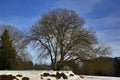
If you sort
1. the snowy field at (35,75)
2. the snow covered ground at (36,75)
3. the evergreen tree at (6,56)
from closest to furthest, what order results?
the snowy field at (35,75) < the snow covered ground at (36,75) < the evergreen tree at (6,56)

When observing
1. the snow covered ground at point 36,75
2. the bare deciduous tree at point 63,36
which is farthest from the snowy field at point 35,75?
the bare deciduous tree at point 63,36

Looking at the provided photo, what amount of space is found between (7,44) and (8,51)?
5.84 feet

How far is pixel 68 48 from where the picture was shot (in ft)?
157

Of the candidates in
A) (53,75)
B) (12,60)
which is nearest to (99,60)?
(12,60)

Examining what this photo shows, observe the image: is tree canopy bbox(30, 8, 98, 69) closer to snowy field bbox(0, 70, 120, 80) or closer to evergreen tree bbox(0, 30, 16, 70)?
evergreen tree bbox(0, 30, 16, 70)

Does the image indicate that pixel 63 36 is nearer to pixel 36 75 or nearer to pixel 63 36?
pixel 63 36

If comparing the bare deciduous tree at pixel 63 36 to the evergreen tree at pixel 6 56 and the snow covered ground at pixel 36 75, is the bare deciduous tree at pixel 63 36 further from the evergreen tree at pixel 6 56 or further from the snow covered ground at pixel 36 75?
the snow covered ground at pixel 36 75

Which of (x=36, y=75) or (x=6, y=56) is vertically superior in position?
(x=6, y=56)

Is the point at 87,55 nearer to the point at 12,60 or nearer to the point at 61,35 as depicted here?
the point at 61,35

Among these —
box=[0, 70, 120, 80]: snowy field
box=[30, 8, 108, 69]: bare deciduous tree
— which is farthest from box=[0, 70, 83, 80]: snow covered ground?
box=[30, 8, 108, 69]: bare deciduous tree

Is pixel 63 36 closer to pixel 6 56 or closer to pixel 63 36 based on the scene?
pixel 63 36

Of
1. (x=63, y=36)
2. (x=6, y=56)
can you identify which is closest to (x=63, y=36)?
(x=63, y=36)

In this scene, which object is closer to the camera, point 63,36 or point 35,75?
point 35,75

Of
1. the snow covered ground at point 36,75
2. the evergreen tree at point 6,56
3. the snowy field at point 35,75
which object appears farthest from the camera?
the evergreen tree at point 6,56
